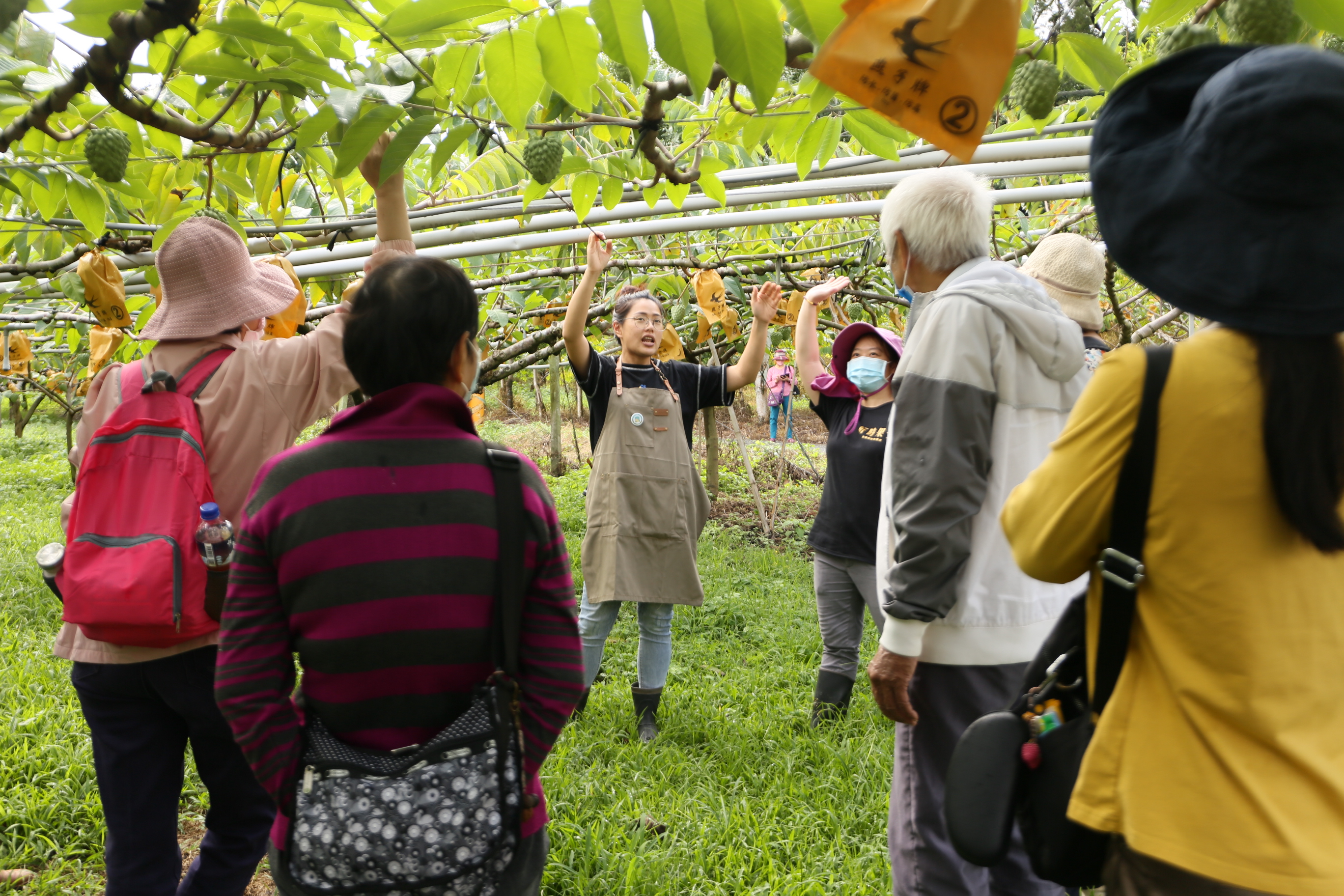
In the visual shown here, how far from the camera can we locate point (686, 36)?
1.09 m

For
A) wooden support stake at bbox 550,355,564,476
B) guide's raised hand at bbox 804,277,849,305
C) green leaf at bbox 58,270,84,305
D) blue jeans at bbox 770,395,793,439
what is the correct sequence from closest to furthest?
green leaf at bbox 58,270,84,305
guide's raised hand at bbox 804,277,849,305
wooden support stake at bbox 550,355,564,476
blue jeans at bbox 770,395,793,439

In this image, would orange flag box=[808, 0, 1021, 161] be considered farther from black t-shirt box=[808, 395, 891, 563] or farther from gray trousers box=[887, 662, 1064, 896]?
black t-shirt box=[808, 395, 891, 563]

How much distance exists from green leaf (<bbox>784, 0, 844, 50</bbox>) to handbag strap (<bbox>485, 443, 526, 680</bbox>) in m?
0.70

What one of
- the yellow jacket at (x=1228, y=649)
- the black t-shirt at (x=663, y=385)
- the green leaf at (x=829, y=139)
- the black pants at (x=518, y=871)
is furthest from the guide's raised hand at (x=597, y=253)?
the yellow jacket at (x=1228, y=649)

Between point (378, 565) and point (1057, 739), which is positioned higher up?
point (378, 565)

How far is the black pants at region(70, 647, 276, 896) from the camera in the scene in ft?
5.20

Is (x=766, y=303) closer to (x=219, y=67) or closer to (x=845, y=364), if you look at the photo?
(x=845, y=364)

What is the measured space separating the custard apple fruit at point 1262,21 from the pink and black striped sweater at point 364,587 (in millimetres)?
1125

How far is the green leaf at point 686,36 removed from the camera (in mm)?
1081

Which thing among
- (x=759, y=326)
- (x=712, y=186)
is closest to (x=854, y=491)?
(x=759, y=326)

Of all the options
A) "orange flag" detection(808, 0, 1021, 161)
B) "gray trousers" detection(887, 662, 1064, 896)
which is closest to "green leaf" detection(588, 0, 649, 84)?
"orange flag" detection(808, 0, 1021, 161)

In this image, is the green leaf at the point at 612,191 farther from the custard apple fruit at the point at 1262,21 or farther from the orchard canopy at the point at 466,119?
the custard apple fruit at the point at 1262,21

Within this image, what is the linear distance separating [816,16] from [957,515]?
880mm

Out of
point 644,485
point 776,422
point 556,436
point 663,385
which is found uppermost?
point 663,385
